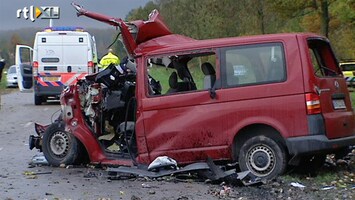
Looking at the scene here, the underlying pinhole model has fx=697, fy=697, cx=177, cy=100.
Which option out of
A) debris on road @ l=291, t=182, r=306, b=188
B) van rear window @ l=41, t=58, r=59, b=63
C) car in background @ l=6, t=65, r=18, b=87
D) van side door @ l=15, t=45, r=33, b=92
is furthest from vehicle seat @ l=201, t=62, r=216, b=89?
car in background @ l=6, t=65, r=18, b=87

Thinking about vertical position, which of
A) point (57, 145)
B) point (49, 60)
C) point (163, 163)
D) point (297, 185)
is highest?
point (49, 60)

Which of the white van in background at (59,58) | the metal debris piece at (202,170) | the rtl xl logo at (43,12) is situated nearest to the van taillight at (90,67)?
the white van in background at (59,58)

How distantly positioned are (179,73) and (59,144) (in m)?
2.28

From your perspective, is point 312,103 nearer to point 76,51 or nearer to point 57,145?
point 57,145

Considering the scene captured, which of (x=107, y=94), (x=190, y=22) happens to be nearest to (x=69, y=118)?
(x=107, y=94)

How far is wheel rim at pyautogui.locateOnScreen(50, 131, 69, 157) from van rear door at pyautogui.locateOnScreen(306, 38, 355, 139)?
12.7 ft

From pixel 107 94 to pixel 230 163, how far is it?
227cm

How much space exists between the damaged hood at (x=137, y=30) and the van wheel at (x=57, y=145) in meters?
1.66

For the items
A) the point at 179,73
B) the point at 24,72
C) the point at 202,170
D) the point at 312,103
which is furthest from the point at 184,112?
the point at 24,72

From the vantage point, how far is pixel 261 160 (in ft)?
29.6

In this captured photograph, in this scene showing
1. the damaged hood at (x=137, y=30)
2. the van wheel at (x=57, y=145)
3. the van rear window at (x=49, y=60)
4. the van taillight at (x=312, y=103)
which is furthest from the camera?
the van rear window at (x=49, y=60)

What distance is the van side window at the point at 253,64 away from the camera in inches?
352

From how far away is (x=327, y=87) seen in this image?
9.00 meters

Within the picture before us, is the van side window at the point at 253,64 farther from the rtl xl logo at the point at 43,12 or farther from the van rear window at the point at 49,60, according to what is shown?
the rtl xl logo at the point at 43,12
